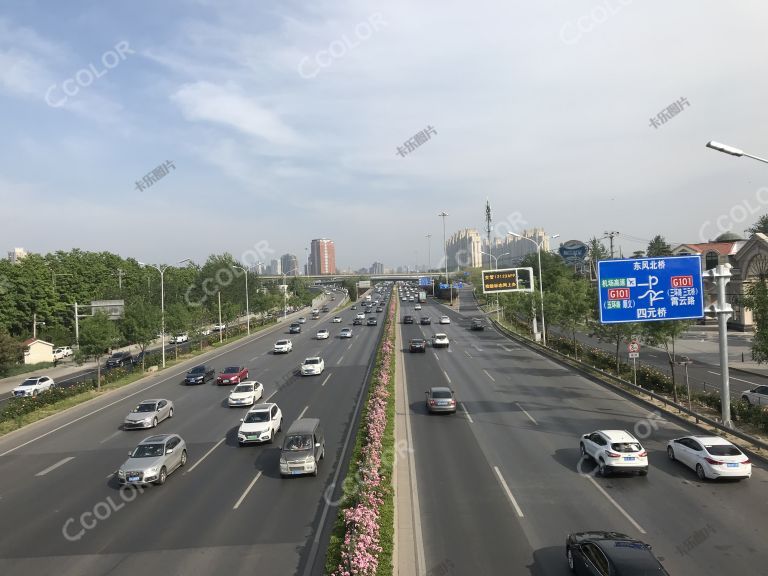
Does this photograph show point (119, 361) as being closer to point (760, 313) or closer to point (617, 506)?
point (617, 506)

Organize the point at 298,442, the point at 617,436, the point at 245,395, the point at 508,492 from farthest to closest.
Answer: the point at 245,395
the point at 298,442
the point at 617,436
the point at 508,492

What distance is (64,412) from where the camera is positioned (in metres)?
31.3

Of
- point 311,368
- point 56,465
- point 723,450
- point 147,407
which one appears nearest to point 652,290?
point 723,450

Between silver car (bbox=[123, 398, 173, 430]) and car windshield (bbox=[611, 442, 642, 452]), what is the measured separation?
73.5ft

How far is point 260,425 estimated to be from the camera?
74.8 feet

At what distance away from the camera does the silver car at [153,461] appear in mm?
17953

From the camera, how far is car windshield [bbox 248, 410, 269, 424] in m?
23.3

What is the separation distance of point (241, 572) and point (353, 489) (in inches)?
183

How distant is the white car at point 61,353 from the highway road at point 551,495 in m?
51.9

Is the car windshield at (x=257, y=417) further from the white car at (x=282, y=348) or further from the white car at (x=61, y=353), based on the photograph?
the white car at (x=61, y=353)

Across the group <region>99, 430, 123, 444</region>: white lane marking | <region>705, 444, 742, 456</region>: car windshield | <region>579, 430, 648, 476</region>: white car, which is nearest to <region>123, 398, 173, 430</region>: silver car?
<region>99, 430, 123, 444</region>: white lane marking

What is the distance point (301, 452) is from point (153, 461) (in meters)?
5.45

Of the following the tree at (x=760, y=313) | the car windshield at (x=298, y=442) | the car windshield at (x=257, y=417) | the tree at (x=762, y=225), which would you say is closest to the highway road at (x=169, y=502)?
the car windshield at (x=298, y=442)

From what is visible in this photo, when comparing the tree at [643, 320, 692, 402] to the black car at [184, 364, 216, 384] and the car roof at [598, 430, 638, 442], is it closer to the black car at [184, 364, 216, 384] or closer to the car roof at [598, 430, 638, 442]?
the car roof at [598, 430, 638, 442]
